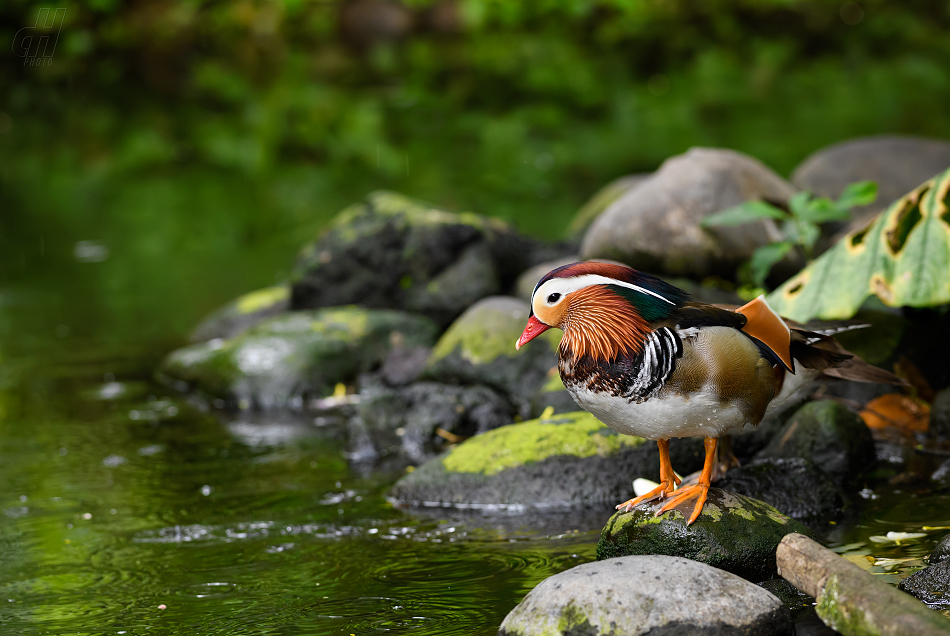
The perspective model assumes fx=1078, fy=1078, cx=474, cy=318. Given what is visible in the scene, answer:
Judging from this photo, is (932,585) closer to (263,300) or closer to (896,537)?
(896,537)

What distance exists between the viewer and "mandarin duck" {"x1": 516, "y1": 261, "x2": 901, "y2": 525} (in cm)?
370

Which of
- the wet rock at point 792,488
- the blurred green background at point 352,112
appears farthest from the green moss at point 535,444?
the blurred green background at point 352,112

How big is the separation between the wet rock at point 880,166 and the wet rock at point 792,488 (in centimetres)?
358

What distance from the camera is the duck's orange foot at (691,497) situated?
12.8 feet

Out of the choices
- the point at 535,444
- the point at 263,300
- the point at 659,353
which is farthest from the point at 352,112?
the point at 659,353

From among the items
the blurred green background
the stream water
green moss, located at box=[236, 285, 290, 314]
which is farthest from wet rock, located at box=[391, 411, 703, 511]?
the blurred green background

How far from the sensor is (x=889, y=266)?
5.51m

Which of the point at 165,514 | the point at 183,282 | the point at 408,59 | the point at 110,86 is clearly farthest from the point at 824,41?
the point at 165,514

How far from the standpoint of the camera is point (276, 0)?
35.6 meters

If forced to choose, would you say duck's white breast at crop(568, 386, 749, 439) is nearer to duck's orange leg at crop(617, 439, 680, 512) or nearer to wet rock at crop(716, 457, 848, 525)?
duck's orange leg at crop(617, 439, 680, 512)

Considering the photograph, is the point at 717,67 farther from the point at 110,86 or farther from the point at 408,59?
the point at 110,86

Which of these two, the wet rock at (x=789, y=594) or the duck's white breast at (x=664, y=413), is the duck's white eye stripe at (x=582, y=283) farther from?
→ the wet rock at (x=789, y=594)

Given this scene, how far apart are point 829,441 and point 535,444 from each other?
1382 mm

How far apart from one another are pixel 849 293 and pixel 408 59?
2576cm
